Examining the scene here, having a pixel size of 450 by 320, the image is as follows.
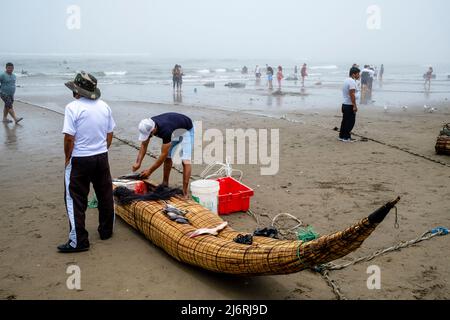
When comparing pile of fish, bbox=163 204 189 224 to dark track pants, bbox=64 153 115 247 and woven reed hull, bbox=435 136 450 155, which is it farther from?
woven reed hull, bbox=435 136 450 155

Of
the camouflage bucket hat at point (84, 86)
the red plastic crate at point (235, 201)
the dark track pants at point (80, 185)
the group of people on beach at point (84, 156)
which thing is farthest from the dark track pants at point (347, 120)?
the camouflage bucket hat at point (84, 86)

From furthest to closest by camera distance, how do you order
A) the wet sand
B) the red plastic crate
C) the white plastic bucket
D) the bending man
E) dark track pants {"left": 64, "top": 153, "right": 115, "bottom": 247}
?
the red plastic crate
the bending man
the white plastic bucket
dark track pants {"left": 64, "top": 153, "right": 115, "bottom": 247}
the wet sand

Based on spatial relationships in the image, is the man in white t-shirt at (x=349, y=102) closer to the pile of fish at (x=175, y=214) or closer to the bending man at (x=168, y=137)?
the bending man at (x=168, y=137)

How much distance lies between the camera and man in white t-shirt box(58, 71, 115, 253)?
4.76m

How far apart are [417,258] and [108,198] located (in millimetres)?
4002

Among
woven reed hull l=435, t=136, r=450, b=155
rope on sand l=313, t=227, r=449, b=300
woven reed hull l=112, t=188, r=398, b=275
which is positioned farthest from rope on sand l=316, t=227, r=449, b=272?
woven reed hull l=435, t=136, r=450, b=155

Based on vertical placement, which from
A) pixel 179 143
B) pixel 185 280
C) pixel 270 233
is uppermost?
pixel 179 143

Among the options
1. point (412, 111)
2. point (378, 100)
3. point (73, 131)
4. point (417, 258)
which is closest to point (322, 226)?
point (417, 258)

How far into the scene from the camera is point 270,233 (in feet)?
14.9

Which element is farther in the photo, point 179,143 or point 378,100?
point 378,100

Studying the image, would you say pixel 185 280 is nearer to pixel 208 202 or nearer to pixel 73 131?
pixel 208 202

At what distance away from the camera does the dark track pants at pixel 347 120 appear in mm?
10977

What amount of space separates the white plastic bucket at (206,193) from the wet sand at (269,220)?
0.41 m

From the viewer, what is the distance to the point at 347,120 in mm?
11164
